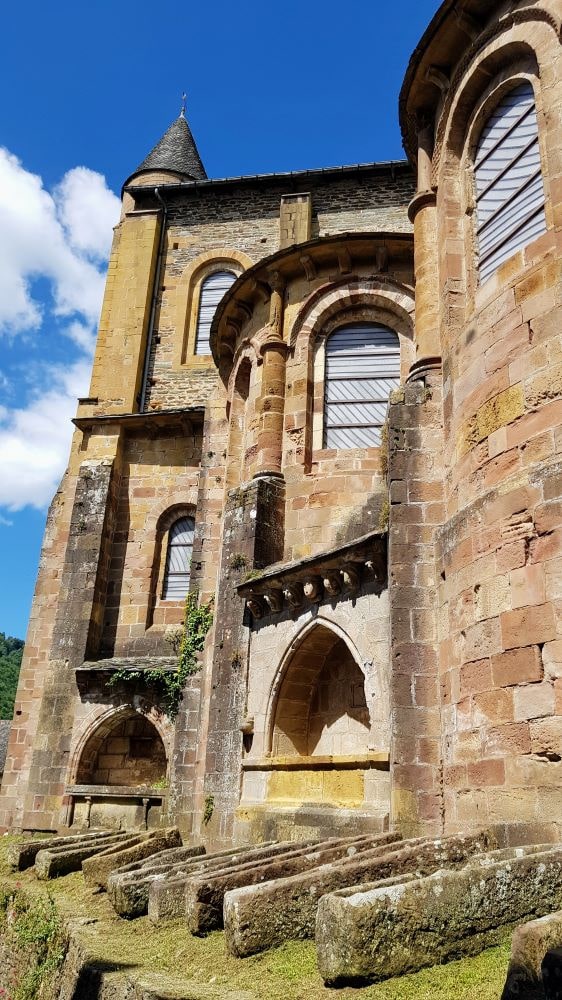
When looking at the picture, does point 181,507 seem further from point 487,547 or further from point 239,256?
point 487,547

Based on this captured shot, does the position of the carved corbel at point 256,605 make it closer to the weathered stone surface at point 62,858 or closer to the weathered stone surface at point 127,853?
the weathered stone surface at point 127,853

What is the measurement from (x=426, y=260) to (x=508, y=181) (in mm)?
1379

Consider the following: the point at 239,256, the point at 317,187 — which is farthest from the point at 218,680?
the point at 317,187

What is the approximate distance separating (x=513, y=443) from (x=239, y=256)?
14851 millimetres

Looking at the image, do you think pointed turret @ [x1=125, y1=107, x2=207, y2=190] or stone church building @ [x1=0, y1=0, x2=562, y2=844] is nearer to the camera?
stone church building @ [x1=0, y1=0, x2=562, y2=844]

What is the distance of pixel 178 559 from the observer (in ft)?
54.7

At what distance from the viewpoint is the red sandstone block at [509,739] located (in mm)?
6461

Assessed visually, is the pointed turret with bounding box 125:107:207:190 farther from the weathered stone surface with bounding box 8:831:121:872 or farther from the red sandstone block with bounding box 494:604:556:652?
the red sandstone block with bounding box 494:604:556:652

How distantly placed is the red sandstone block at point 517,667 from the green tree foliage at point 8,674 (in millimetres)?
41846

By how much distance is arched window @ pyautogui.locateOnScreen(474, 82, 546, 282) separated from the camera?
27.7 feet

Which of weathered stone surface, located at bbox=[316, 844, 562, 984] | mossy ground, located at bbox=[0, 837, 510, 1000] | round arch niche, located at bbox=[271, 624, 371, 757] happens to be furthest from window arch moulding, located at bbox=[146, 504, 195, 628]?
weathered stone surface, located at bbox=[316, 844, 562, 984]

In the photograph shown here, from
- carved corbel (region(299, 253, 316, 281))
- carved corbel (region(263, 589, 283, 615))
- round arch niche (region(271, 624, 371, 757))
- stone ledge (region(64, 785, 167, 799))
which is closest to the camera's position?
round arch niche (region(271, 624, 371, 757))

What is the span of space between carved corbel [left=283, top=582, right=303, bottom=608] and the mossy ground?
414 cm

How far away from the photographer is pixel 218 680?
11203 millimetres
